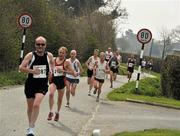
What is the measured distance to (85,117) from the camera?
14.8m

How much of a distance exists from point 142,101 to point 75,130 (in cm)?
966

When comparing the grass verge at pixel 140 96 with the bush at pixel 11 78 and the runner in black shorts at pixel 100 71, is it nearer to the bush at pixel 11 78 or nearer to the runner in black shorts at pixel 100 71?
the runner in black shorts at pixel 100 71

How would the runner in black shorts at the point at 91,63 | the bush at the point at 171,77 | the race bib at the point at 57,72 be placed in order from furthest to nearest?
the bush at the point at 171,77
the runner in black shorts at the point at 91,63
the race bib at the point at 57,72

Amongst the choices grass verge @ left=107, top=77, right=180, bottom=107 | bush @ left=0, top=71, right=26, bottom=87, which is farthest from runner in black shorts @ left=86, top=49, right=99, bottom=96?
bush @ left=0, top=71, right=26, bottom=87

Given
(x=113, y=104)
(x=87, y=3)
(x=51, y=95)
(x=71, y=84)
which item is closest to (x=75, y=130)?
(x=51, y=95)

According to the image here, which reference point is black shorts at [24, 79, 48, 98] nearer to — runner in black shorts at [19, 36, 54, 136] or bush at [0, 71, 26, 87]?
runner in black shorts at [19, 36, 54, 136]

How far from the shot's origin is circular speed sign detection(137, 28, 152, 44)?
24859 mm

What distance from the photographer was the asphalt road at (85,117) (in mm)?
11984

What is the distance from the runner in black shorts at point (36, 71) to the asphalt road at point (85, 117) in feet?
2.66

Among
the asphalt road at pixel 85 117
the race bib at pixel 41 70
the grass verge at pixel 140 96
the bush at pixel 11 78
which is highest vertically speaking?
the race bib at pixel 41 70

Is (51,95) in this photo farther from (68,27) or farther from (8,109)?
(68,27)

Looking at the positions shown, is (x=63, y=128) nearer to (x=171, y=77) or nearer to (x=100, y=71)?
(x=100, y=71)

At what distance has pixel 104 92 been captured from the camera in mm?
24781

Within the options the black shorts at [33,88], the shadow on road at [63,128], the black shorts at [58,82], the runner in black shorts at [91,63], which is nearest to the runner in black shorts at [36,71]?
the black shorts at [33,88]
